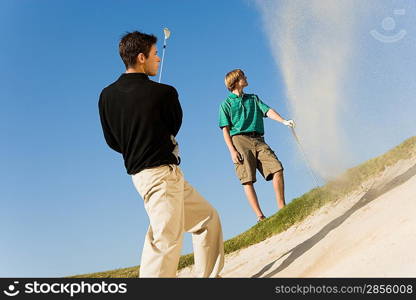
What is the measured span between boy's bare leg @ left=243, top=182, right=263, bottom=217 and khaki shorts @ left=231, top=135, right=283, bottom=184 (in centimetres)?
9

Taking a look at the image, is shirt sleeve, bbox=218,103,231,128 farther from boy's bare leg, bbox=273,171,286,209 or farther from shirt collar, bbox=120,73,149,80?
shirt collar, bbox=120,73,149,80

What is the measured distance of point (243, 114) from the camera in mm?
8617

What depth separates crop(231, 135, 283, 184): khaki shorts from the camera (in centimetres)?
856

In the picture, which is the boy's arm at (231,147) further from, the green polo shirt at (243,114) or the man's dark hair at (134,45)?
the man's dark hair at (134,45)

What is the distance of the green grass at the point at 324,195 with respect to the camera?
337 inches

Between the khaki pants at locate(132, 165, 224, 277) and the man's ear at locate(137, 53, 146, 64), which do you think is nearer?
the khaki pants at locate(132, 165, 224, 277)

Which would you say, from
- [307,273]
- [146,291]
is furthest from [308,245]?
[146,291]

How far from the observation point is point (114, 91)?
5.42 meters

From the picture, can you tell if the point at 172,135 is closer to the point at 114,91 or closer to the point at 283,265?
the point at 114,91

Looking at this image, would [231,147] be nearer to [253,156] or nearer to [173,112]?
[253,156]

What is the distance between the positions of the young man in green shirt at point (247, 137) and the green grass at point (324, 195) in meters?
0.25

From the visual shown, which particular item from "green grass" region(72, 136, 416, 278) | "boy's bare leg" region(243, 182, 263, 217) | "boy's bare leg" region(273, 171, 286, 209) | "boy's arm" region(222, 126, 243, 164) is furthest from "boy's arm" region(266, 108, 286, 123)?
"green grass" region(72, 136, 416, 278)

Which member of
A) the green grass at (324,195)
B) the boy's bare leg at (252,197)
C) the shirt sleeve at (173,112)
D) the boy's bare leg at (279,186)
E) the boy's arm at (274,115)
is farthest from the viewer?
the boy's bare leg at (252,197)

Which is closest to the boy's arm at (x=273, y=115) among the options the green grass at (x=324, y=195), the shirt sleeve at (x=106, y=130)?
the green grass at (x=324, y=195)
